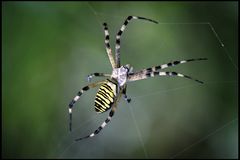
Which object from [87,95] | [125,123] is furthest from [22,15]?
[125,123]

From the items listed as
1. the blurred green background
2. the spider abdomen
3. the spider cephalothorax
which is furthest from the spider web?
the spider abdomen

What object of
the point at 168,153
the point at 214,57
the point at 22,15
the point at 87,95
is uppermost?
the point at 22,15

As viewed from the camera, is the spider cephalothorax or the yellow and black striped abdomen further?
the spider cephalothorax

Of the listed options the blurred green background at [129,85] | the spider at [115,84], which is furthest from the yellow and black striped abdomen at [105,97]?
the blurred green background at [129,85]

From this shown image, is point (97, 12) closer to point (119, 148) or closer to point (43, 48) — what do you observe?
point (43, 48)

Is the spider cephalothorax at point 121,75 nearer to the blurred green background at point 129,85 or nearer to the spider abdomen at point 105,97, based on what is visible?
the spider abdomen at point 105,97

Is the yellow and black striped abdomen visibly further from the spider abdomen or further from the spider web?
the spider web

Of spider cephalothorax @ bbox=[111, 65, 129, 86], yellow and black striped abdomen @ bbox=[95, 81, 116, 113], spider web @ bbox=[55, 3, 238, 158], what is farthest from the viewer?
spider web @ bbox=[55, 3, 238, 158]
